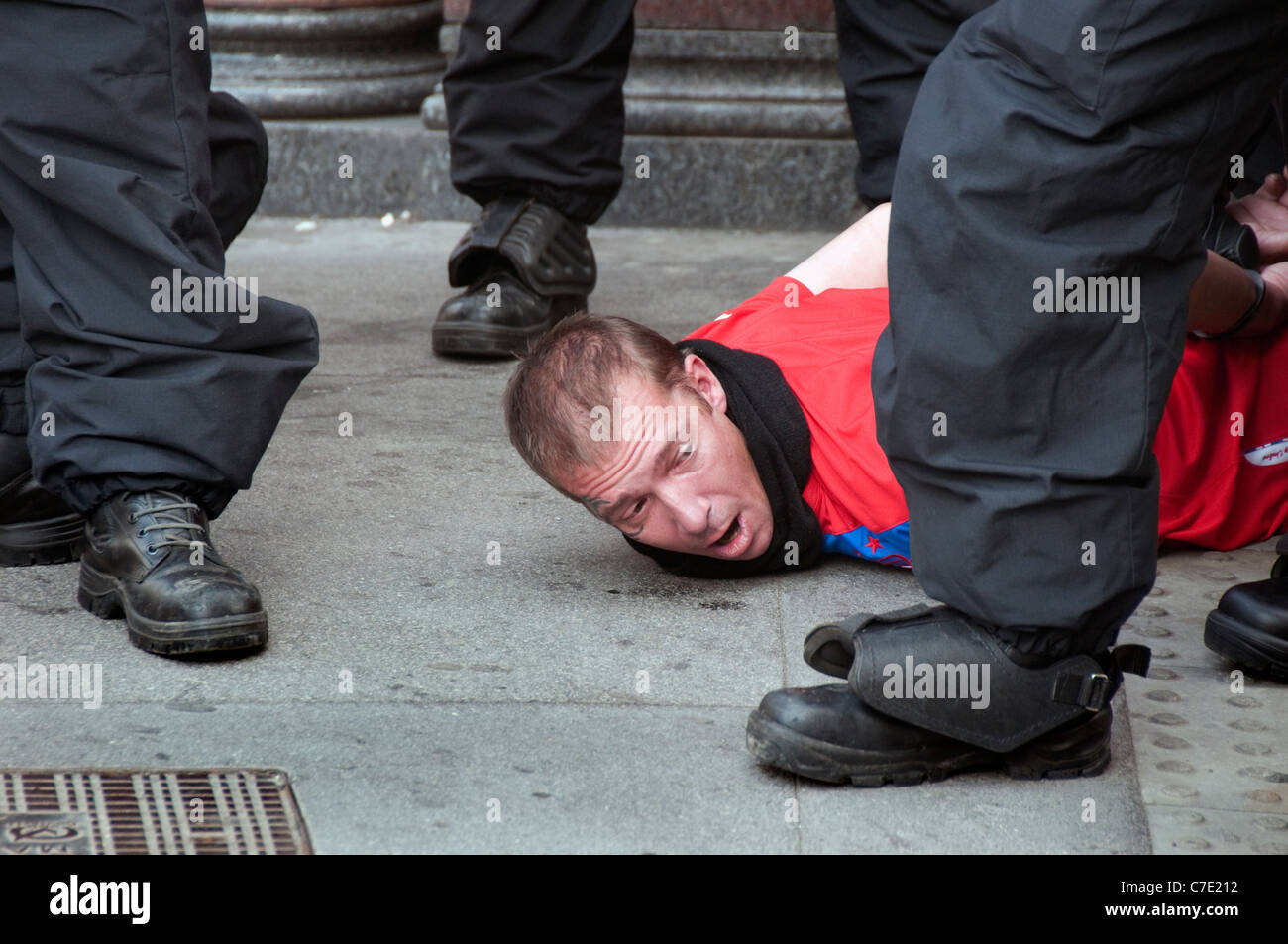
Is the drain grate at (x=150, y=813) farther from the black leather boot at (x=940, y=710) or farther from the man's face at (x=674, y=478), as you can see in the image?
the man's face at (x=674, y=478)

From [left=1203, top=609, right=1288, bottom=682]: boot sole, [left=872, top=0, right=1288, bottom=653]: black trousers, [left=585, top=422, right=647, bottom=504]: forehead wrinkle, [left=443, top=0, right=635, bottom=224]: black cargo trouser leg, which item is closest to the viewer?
[left=872, top=0, right=1288, bottom=653]: black trousers

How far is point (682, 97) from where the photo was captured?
448cm

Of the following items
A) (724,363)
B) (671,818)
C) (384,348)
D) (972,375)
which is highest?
(972,375)

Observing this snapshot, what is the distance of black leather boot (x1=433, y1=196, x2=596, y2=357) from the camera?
3.19 m

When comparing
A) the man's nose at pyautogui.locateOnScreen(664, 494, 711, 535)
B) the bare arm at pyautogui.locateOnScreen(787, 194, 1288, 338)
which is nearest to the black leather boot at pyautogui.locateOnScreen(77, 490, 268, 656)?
the man's nose at pyautogui.locateOnScreen(664, 494, 711, 535)

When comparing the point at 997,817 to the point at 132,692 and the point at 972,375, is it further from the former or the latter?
the point at 132,692

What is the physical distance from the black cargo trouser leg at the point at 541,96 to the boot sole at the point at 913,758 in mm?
1993

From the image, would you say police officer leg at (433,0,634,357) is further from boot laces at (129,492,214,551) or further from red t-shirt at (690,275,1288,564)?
boot laces at (129,492,214,551)

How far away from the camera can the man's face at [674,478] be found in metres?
2.01

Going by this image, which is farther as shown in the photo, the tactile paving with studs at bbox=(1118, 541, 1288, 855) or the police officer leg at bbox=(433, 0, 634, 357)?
the police officer leg at bbox=(433, 0, 634, 357)

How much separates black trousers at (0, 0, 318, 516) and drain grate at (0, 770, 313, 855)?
537mm

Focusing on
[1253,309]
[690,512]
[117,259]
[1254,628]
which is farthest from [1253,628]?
[117,259]

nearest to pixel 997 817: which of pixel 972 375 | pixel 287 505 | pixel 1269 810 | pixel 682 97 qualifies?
pixel 1269 810

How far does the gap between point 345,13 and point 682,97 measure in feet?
3.70
